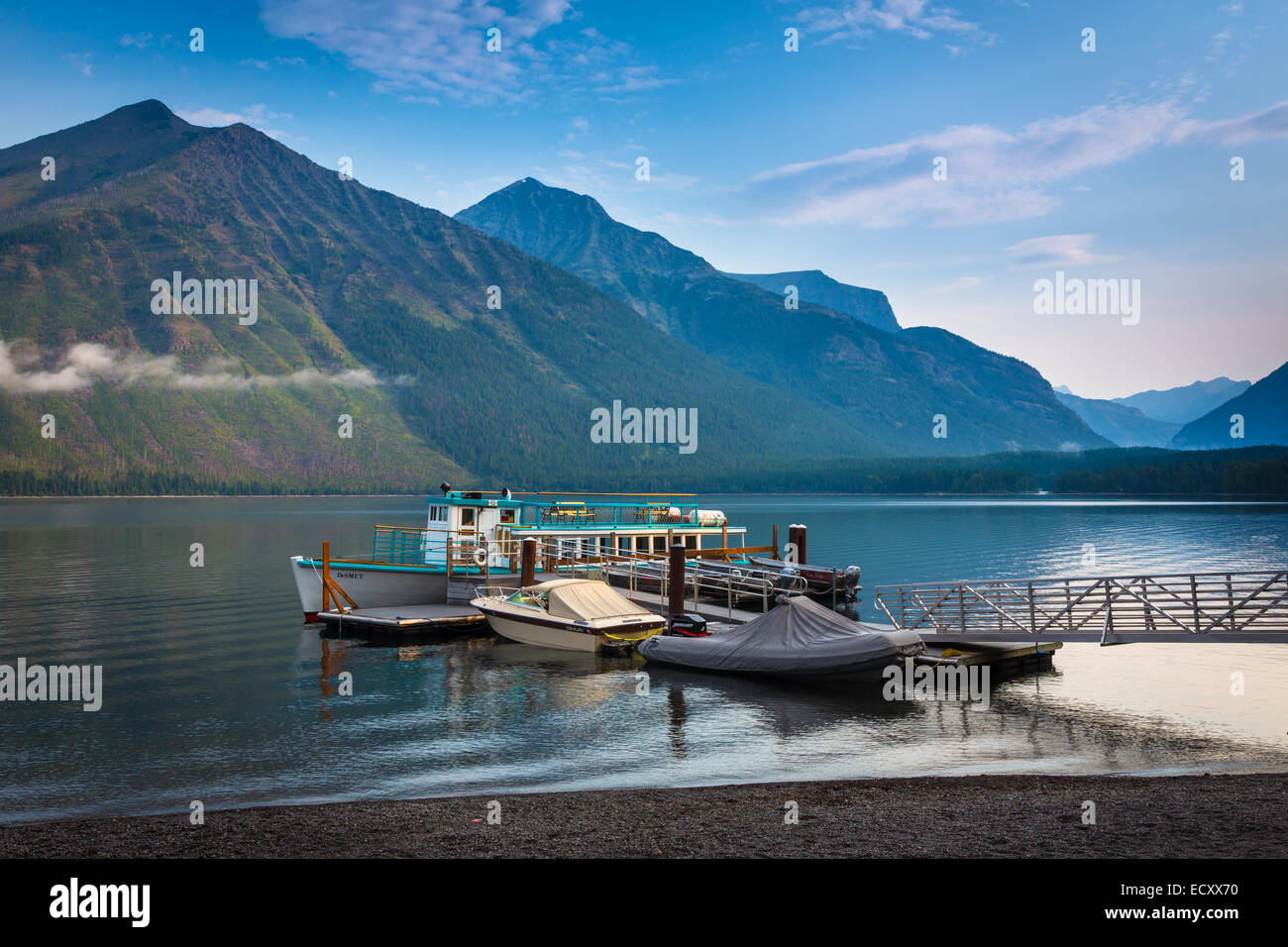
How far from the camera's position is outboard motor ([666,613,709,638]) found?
36.0 metres

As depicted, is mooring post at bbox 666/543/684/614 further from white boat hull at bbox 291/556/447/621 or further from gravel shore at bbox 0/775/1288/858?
gravel shore at bbox 0/775/1288/858

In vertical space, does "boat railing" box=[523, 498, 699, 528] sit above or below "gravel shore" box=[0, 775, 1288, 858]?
above

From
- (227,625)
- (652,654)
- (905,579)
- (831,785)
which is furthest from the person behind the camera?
(905,579)

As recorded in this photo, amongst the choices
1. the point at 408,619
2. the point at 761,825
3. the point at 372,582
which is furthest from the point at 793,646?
the point at 372,582

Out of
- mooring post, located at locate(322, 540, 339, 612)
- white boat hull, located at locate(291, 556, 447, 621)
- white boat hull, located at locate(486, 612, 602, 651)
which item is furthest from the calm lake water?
white boat hull, located at locate(291, 556, 447, 621)

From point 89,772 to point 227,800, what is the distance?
4.77 m

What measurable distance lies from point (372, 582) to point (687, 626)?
1809 centimetres

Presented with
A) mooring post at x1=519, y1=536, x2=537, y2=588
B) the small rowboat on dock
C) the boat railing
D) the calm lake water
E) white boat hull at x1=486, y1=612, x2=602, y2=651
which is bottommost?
the calm lake water

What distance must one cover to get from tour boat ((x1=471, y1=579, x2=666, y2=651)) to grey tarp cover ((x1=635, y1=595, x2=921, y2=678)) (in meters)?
3.10

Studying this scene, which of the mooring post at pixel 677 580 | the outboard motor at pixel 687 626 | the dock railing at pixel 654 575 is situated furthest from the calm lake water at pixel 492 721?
the dock railing at pixel 654 575

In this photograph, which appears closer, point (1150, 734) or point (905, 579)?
point (1150, 734)
